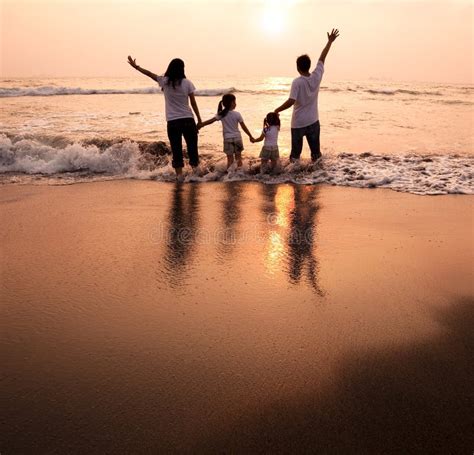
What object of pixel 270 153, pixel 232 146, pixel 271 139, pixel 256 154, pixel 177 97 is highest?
pixel 177 97

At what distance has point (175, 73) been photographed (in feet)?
23.4

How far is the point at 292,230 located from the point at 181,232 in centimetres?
122

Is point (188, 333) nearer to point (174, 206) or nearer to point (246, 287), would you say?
point (246, 287)

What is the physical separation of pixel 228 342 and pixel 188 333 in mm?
275

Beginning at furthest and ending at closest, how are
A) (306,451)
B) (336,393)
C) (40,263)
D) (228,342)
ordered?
(40,263), (228,342), (336,393), (306,451)

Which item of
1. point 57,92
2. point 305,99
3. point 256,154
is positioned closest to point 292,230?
point 305,99

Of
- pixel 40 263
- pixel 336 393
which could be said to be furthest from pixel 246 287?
pixel 40 263

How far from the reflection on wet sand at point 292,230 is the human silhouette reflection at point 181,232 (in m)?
0.76

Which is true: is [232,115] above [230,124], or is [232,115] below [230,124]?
above

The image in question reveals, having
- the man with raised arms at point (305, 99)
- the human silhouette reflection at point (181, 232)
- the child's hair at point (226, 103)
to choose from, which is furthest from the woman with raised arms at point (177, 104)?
the man with raised arms at point (305, 99)

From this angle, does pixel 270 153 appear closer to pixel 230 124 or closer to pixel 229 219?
pixel 230 124

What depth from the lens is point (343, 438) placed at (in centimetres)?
201

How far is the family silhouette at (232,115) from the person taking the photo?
23.9ft

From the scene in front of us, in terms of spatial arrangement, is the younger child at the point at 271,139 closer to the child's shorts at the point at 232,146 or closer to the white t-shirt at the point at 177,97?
the child's shorts at the point at 232,146
